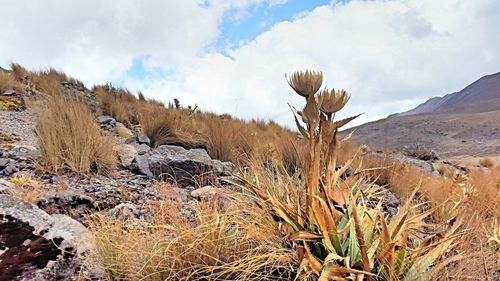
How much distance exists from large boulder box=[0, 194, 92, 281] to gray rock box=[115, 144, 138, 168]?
279 centimetres

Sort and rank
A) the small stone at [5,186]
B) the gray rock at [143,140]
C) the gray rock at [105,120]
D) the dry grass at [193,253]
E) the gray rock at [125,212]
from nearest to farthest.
A: the dry grass at [193,253] → the gray rock at [125,212] → the small stone at [5,186] → the gray rock at [143,140] → the gray rock at [105,120]

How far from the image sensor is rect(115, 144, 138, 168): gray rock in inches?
237

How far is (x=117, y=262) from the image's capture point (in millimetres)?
2500

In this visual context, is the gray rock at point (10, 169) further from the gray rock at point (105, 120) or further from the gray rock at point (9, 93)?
the gray rock at point (9, 93)

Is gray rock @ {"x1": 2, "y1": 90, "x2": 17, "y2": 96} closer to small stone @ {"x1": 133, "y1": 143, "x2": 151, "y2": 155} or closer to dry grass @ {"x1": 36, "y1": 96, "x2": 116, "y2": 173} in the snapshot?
small stone @ {"x1": 133, "y1": 143, "x2": 151, "y2": 155}

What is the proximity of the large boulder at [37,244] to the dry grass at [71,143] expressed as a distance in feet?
6.81

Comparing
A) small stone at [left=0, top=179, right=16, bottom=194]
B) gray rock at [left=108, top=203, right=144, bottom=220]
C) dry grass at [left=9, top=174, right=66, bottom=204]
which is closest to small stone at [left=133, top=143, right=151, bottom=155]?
dry grass at [left=9, top=174, right=66, bottom=204]

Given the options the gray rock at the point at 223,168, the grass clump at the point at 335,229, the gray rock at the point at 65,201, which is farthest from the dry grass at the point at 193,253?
the gray rock at the point at 223,168

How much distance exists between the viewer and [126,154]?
650 centimetres

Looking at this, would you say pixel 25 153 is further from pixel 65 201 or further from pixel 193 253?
pixel 193 253

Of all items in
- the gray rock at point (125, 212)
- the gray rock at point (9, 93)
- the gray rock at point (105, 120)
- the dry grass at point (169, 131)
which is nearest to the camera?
the gray rock at point (125, 212)

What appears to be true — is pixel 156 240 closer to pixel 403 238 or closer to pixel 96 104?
pixel 403 238

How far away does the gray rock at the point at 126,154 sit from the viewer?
6023 millimetres

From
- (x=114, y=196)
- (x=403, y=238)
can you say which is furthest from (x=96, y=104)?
(x=403, y=238)
